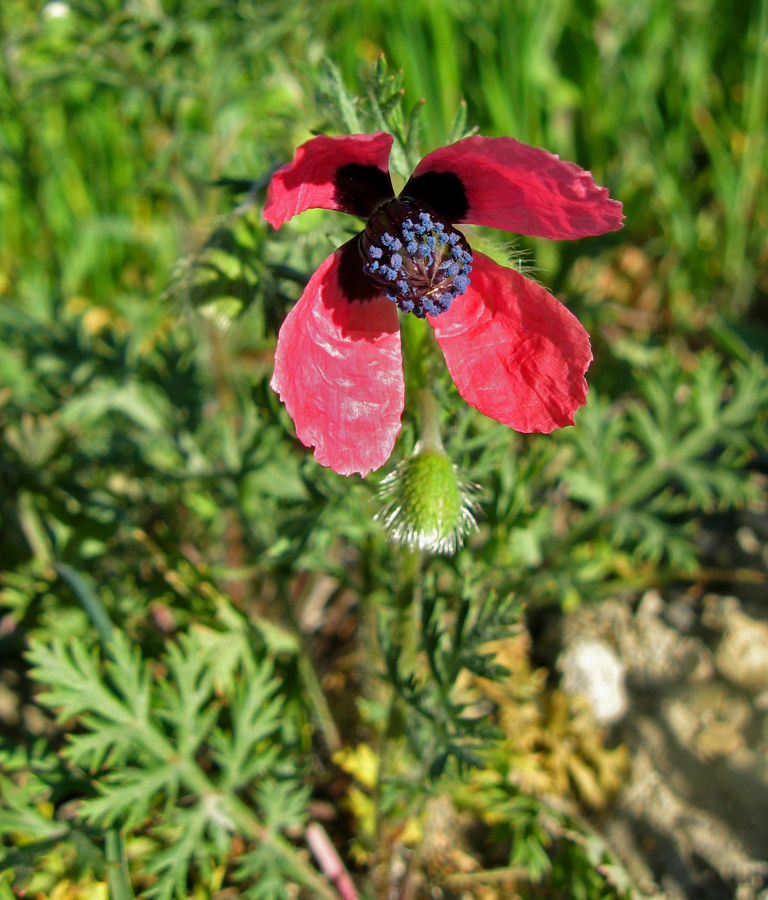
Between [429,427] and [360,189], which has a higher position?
[360,189]

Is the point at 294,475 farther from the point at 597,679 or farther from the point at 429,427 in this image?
the point at 597,679

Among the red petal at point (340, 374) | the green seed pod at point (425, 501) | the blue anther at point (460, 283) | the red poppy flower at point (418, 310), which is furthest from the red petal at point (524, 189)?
the green seed pod at point (425, 501)

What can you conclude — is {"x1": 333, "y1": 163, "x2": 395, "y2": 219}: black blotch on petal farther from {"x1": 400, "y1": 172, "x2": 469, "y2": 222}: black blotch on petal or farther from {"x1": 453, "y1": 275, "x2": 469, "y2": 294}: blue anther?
{"x1": 453, "y1": 275, "x2": 469, "y2": 294}: blue anther

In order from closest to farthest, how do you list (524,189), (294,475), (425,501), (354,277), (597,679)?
(524,189), (425,501), (354,277), (294,475), (597,679)

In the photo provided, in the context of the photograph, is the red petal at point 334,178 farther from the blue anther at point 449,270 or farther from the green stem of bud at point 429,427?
the green stem of bud at point 429,427

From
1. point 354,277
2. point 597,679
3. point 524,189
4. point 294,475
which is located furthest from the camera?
point 597,679

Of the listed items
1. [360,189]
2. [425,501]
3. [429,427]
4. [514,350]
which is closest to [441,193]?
[360,189]

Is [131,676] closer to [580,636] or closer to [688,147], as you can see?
[580,636]

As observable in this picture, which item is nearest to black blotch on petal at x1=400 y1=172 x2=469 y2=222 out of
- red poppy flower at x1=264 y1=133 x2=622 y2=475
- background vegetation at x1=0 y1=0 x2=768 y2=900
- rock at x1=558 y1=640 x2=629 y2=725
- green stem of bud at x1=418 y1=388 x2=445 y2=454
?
red poppy flower at x1=264 y1=133 x2=622 y2=475
